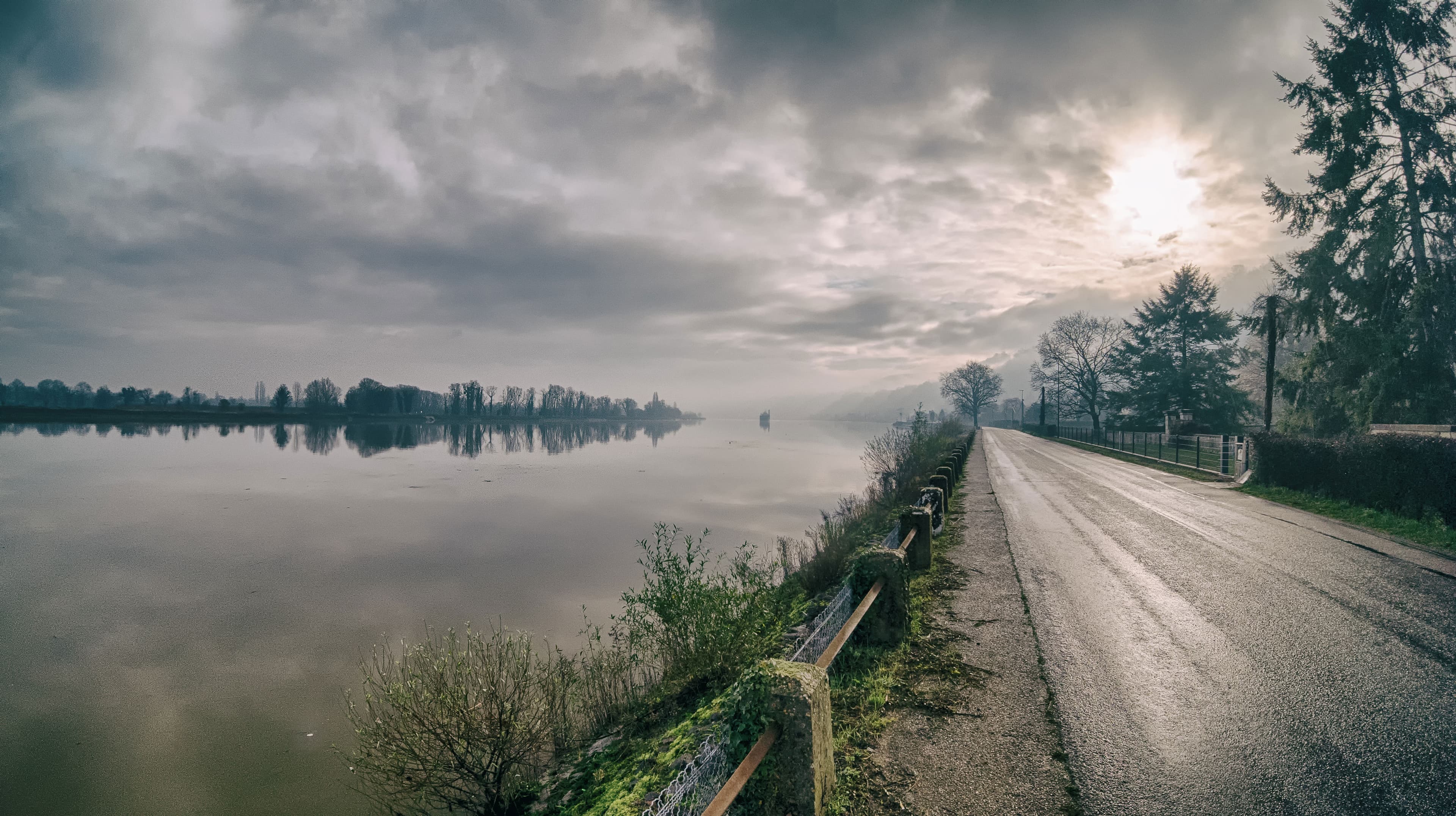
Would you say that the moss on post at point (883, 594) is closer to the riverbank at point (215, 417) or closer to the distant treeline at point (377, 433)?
the distant treeline at point (377, 433)

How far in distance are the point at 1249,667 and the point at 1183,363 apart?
59975mm

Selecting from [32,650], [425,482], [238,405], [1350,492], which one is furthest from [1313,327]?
[238,405]

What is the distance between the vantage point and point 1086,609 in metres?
7.10

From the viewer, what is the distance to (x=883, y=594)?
6.04 metres

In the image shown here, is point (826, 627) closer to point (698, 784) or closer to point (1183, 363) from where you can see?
point (698, 784)

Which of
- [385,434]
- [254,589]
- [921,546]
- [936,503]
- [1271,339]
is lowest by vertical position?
[254,589]

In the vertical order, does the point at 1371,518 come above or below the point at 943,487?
below

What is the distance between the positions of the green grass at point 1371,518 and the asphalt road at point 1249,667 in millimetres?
782

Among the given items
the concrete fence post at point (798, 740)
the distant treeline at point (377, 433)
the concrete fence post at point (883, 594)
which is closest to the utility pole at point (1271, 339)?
the concrete fence post at point (883, 594)

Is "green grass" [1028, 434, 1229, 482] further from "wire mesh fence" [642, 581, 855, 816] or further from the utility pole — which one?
"wire mesh fence" [642, 581, 855, 816]

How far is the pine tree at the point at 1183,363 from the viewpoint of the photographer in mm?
49188

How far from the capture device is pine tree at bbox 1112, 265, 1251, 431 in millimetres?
49188

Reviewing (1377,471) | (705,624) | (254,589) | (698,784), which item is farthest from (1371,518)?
(254,589)

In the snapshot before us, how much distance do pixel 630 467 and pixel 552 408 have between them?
153 m
